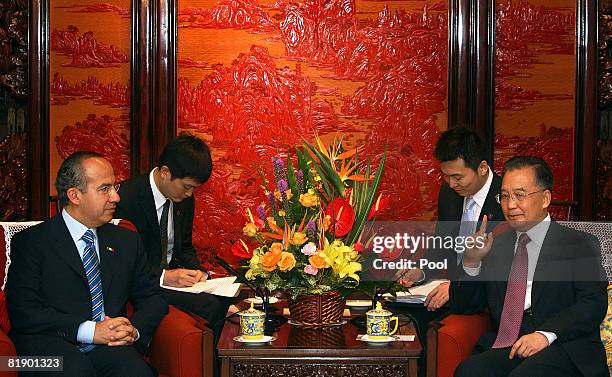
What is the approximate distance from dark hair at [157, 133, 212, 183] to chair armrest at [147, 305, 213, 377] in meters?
0.79

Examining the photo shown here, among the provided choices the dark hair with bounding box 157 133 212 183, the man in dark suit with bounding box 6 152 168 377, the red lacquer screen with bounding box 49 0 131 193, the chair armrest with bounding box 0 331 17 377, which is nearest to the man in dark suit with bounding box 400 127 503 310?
the dark hair with bounding box 157 133 212 183

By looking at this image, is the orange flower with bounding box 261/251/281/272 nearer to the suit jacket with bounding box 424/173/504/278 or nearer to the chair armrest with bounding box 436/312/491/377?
the chair armrest with bounding box 436/312/491/377

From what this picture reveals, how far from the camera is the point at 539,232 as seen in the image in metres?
3.27

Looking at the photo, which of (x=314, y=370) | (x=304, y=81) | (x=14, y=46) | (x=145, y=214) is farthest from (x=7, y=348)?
(x=304, y=81)

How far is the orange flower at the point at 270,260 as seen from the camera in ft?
10.2

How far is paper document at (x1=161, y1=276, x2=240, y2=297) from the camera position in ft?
11.7

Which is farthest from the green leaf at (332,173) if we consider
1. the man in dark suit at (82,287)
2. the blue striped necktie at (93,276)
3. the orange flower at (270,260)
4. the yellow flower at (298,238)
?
the blue striped necktie at (93,276)

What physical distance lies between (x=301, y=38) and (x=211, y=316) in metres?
2.29

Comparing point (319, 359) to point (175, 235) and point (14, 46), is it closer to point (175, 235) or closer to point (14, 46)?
point (175, 235)

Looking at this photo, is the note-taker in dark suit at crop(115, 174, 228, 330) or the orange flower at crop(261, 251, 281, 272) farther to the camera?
the note-taker in dark suit at crop(115, 174, 228, 330)

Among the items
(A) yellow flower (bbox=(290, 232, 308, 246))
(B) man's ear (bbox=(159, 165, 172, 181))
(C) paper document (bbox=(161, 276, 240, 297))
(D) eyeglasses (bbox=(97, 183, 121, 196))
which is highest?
(B) man's ear (bbox=(159, 165, 172, 181))

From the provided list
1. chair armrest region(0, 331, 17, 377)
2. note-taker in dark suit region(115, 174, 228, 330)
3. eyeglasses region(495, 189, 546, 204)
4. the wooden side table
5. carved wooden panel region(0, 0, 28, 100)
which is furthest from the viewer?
carved wooden panel region(0, 0, 28, 100)

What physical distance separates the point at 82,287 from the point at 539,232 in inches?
64.5

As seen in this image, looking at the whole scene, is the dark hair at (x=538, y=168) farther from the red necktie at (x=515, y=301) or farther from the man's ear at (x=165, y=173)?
the man's ear at (x=165, y=173)
